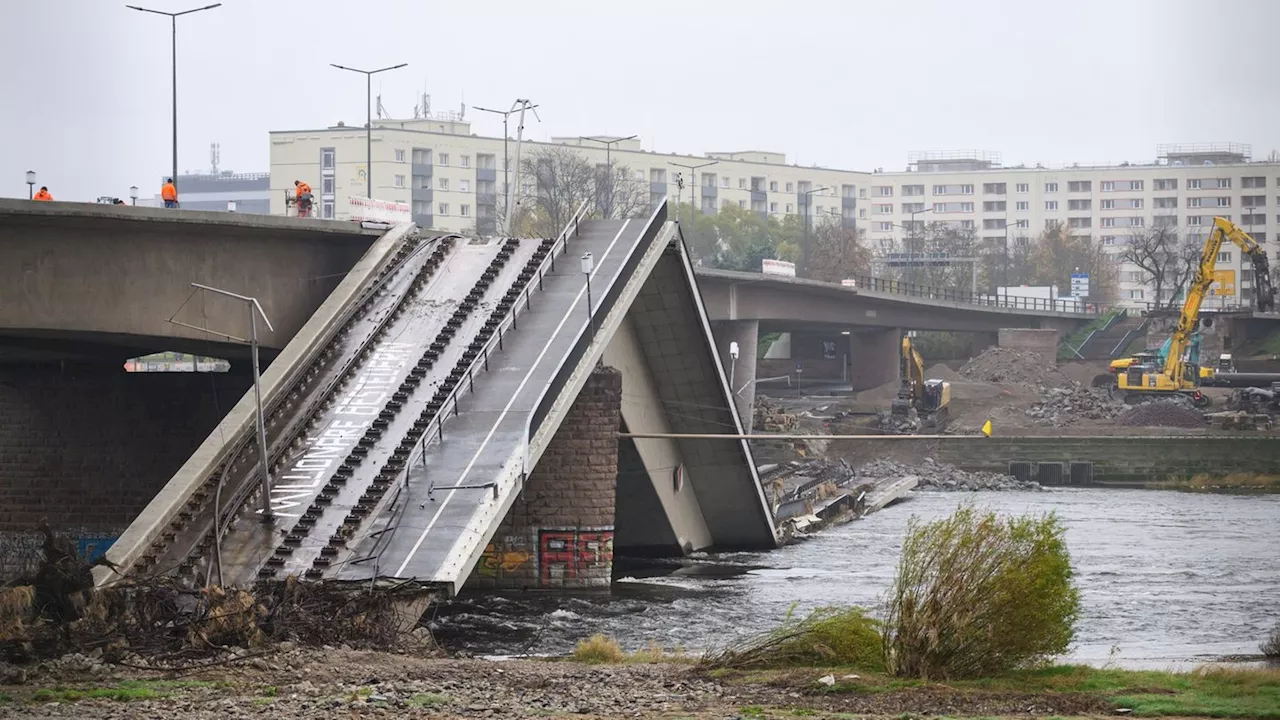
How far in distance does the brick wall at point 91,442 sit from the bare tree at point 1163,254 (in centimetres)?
10958

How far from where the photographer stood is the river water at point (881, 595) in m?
36.2

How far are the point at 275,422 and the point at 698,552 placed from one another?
779 inches

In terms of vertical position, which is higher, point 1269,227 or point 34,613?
point 1269,227

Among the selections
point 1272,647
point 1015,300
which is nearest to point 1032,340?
point 1015,300

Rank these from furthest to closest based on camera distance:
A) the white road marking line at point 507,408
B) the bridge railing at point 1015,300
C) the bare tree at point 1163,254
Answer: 1. the bare tree at point 1163,254
2. the bridge railing at point 1015,300
3. the white road marking line at point 507,408

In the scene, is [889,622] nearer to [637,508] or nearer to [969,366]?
[637,508]

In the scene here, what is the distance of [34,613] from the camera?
2614cm

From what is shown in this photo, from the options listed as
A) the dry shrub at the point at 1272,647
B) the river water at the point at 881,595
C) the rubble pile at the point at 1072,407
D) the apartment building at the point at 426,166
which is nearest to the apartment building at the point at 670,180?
the apartment building at the point at 426,166

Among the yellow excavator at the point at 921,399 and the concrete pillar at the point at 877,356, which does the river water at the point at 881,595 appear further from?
the concrete pillar at the point at 877,356

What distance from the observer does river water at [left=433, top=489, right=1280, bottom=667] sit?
36219mm

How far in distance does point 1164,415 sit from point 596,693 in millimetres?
83970

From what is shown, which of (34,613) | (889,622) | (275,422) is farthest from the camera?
(275,422)

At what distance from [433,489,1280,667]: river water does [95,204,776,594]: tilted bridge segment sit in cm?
227

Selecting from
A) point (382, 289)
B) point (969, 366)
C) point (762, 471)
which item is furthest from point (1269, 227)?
point (382, 289)
